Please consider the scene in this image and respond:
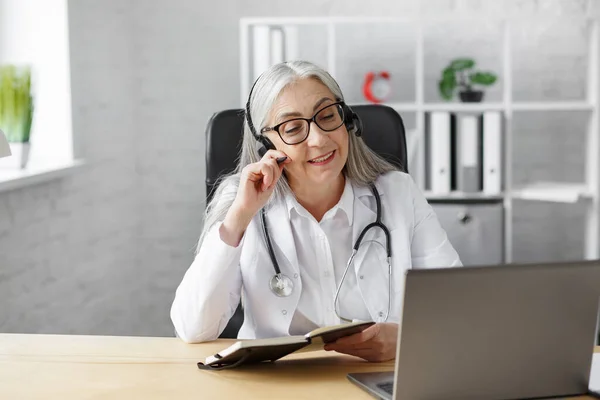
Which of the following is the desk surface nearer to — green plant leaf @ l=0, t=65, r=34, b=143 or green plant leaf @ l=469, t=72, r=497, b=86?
green plant leaf @ l=0, t=65, r=34, b=143

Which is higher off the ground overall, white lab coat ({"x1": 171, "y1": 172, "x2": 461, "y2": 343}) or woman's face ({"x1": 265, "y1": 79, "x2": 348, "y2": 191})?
woman's face ({"x1": 265, "y1": 79, "x2": 348, "y2": 191})

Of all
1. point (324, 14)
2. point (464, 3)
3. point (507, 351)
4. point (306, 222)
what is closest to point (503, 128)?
point (464, 3)

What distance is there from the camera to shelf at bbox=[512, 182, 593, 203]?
3.15 meters

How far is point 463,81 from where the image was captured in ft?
10.9

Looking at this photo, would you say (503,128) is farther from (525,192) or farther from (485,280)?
(485,280)

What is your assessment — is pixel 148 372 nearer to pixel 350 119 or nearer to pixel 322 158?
pixel 322 158

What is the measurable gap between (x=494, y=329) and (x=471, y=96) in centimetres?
220

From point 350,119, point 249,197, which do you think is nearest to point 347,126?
point 350,119

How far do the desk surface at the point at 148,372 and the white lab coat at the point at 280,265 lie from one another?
0.12 m

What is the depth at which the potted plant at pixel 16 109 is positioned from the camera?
8.21 feet

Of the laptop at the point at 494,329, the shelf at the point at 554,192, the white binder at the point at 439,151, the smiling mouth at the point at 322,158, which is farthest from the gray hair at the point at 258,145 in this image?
the shelf at the point at 554,192

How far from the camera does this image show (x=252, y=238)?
1903mm

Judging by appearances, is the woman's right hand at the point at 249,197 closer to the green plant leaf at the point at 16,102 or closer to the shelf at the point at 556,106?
the green plant leaf at the point at 16,102

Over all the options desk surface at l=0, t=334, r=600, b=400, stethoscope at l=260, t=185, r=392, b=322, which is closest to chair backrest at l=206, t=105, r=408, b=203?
stethoscope at l=260, t=185, r=392, b=322
